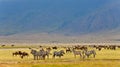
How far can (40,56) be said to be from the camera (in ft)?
162

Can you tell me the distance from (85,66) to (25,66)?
5679 millimetres

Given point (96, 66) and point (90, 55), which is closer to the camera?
point (96, 66)

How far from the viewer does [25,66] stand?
35.2 meters

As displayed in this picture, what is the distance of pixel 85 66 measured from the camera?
117 feet

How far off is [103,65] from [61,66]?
13.4ft

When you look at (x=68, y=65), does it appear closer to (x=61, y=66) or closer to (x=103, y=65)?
(x=61, y=66)

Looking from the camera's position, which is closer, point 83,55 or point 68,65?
point 68,65

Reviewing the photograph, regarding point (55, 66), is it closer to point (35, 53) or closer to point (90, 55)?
point (35, 53)

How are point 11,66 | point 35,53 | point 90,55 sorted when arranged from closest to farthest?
1. point 11,66
2. point 35,53
3. point 90,55

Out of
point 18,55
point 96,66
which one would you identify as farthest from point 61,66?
point 18,55

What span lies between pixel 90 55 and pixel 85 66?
17916 mm

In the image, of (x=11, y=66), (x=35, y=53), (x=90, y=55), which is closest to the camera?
(x=11, y=66)

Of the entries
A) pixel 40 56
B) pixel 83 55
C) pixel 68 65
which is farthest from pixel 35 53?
pixel 68 65

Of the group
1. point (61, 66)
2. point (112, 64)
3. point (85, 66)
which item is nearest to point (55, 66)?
point (61, 66)
